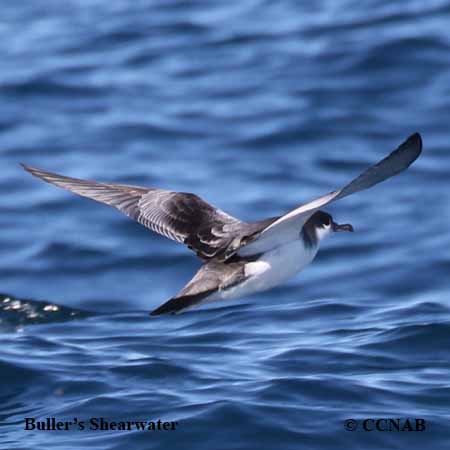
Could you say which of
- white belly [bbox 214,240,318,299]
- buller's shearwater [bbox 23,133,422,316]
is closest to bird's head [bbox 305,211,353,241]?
buller's shearwater [bbox 23,133,422,316]

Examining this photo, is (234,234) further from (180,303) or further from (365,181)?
(365,181)

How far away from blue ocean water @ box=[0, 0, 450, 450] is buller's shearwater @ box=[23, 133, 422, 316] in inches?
33.6

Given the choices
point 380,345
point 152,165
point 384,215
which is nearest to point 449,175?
point 384,215

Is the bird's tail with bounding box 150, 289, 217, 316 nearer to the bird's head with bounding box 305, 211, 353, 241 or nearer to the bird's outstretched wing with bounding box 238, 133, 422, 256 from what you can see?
the bird's outstretched wing with bounding box 238, 133, 422, 256

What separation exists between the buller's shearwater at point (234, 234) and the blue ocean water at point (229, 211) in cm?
85

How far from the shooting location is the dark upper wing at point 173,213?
6836mm

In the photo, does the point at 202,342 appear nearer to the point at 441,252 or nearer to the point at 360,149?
the point at 441,252

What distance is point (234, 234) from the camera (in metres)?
6.73

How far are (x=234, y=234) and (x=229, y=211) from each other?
14.6ft

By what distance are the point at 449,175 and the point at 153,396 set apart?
544 cm

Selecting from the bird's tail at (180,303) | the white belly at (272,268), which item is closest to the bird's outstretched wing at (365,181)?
the white belly at (272,268)

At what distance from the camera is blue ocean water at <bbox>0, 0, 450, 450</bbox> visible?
7.22 m

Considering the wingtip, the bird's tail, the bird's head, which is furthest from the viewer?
the bird's head

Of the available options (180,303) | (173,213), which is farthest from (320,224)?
(180,303)
